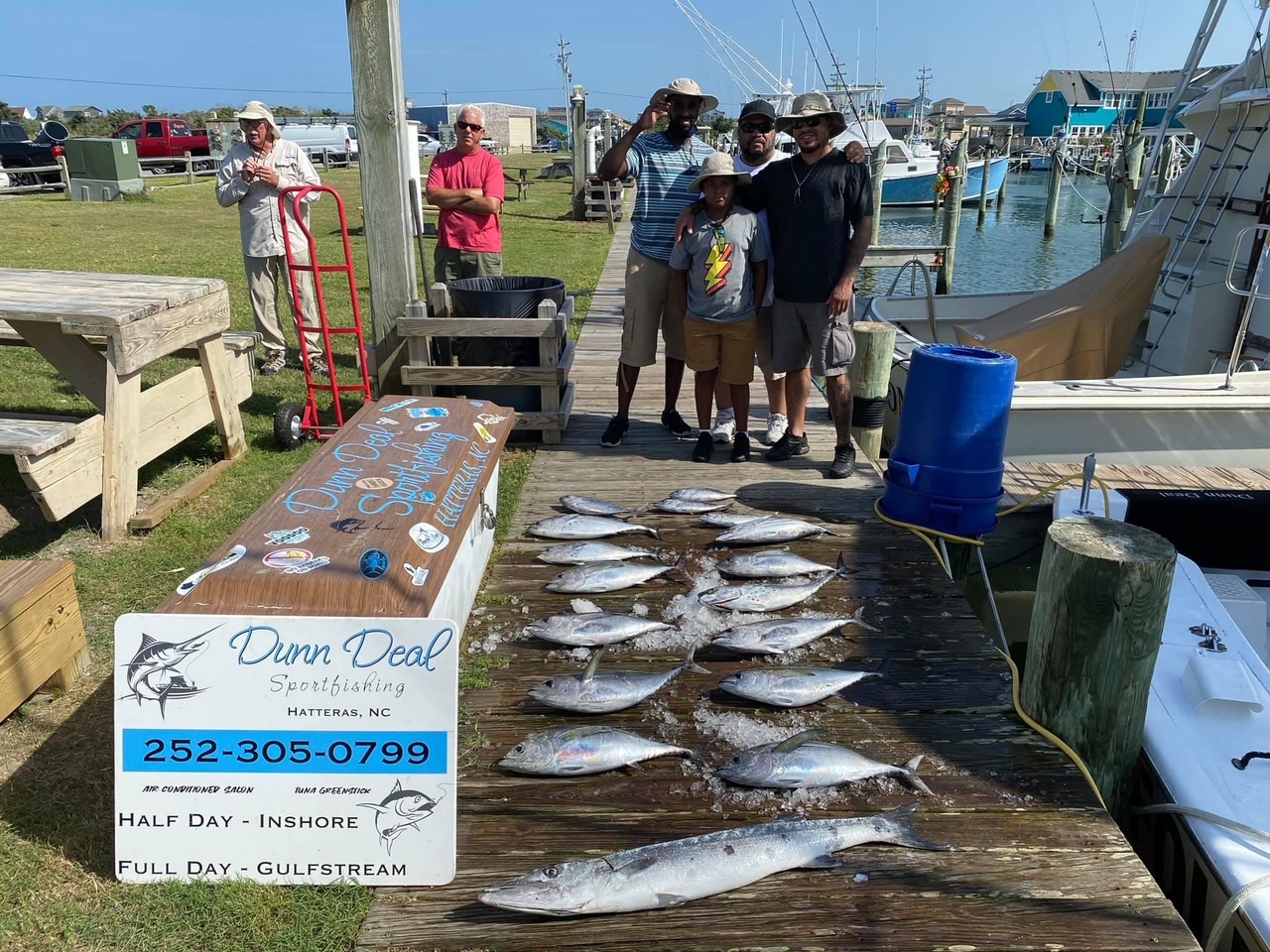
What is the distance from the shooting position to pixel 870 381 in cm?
641

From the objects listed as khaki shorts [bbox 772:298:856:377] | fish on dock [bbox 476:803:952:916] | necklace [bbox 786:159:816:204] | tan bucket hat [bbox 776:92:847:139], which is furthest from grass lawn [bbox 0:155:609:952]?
tan bucket hat [bbox 776:92:847:139]

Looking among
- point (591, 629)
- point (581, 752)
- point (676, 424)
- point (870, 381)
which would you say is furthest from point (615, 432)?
point (581, 752)

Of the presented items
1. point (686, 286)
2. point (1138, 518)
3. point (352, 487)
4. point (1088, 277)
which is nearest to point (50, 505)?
point (352, 487)

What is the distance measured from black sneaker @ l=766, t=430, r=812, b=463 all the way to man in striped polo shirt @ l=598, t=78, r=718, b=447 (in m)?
0.82

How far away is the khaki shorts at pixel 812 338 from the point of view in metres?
5.00

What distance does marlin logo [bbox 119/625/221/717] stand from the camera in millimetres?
2422

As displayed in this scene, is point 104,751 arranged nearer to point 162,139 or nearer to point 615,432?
point 615,432

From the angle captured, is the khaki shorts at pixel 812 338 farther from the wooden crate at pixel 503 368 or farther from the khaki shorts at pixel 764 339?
the wooden crate at pixel 503 368

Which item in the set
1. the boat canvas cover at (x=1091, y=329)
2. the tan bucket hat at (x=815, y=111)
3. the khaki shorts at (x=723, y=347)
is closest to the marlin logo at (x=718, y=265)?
the khaki shorts at (x=723, y=347)

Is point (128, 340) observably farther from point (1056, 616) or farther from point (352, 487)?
point (1056, 616)

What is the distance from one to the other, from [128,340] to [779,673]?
3.67m

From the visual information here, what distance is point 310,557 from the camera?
284 centimetres

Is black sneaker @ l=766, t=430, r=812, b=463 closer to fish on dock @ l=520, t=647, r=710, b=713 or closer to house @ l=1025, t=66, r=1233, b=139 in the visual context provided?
fish on dock @ l=520, t=647, r=710, b=713

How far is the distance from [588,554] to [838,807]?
1878mm
